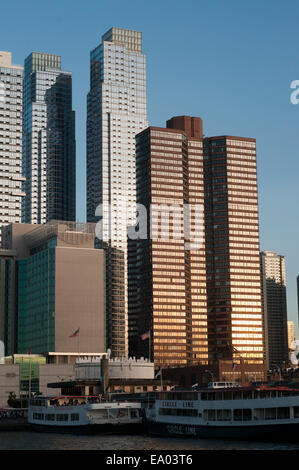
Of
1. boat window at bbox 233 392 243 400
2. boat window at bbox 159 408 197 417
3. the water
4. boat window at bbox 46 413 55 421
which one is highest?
boat window at bbox 233 392 243 400

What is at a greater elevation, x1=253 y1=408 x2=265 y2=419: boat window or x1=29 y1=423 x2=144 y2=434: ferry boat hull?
x1=253 y1=408 x2=265 y2=419: boat window

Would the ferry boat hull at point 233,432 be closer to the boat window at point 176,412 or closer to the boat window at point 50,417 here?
the boat window at point 176,412

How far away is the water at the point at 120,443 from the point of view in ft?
370

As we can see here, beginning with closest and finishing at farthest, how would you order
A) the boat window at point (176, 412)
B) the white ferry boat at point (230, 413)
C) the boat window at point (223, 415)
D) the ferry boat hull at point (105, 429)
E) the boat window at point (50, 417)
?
the white ferry boat at point (230, 413) < the boat window at point (223, 415) < the boat window at point (176, 412) < the ferry boat hull at point (105, 429) < the boat window at point (50, 417)

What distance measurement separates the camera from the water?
11262 centimetres

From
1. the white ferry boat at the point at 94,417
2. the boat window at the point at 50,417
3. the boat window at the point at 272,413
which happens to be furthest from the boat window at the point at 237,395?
the boat window at the point at 50,417

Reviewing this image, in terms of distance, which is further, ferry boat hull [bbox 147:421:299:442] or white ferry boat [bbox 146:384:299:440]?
white ferry boat [bbox 146:384:299:440]

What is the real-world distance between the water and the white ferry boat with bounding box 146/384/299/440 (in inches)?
89.6

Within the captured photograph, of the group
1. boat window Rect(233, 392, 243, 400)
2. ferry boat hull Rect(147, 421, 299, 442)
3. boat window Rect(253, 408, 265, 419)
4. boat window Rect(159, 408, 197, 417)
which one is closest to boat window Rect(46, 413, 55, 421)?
ferry boat hull Rect(147, 421, 299, 442)

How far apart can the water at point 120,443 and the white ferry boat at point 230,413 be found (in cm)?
228

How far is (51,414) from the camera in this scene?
157 m

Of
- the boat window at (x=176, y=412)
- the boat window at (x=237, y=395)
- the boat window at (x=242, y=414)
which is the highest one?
the boat window at (x=237, y=395)

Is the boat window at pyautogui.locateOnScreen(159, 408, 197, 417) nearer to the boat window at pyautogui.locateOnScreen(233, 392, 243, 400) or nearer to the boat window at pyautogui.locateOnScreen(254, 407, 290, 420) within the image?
the boat window at pyautogui.locateOnScreen(233, 392, 243, 400)

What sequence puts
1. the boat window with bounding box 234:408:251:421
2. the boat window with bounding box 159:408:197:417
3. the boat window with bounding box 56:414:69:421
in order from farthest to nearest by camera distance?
the boat window with bounding box 56:414:69:421 < the boat window with bounding box 159:408:197:417 < the boat window with bounding box 234:408:251:421
